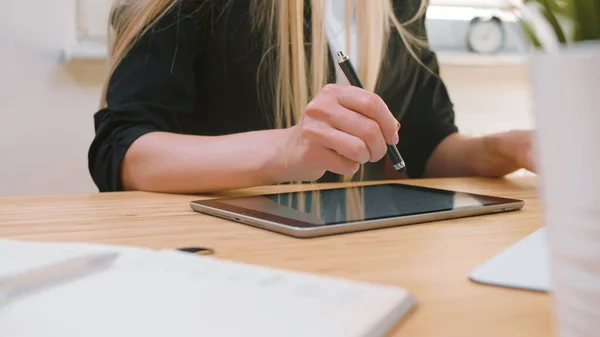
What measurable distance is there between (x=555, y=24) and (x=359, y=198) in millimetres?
397

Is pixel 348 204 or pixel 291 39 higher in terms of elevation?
pixel 291 39

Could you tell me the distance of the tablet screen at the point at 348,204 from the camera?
0.48 m

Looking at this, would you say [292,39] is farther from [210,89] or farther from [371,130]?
[371,130]

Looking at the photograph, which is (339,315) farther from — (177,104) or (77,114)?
(77,114)

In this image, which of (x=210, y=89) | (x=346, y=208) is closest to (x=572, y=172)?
(x=346, y=208)

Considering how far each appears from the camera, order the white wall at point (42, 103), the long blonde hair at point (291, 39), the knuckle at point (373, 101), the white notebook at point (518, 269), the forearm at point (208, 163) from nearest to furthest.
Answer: the white notebook at point (518, 269) → the knuckle at point (373, 101) → the forearm at point (208, 163) → the long blonde hair at point (291, 39) → the white wall at point (42, 103)

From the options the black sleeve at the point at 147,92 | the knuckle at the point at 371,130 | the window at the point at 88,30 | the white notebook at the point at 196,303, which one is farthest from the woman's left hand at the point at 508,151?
the window at the point at 88,30

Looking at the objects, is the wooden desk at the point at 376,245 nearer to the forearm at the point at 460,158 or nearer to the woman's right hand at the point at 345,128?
the woman's right hand at the point at 345,128

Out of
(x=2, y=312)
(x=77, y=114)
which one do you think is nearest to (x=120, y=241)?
(x=2, y=312)

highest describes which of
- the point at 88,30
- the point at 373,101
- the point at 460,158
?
the point at 88,30

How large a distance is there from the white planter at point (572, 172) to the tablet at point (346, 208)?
0.24 meters

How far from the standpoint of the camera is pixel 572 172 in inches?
7.5

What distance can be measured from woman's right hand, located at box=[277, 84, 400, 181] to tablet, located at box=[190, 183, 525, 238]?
0.12 ft

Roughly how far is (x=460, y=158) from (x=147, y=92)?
477mm
